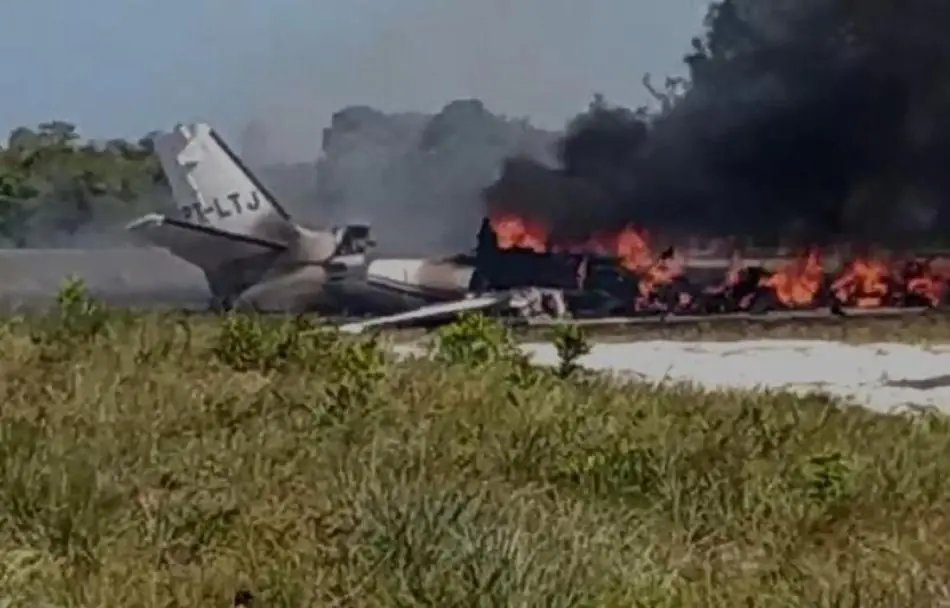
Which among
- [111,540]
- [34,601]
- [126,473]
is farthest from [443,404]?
[34,601]

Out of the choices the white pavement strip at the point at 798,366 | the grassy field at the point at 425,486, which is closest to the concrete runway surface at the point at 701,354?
the white pavement strip at the point at 798,366

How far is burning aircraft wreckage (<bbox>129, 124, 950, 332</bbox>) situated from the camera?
24406 millimetres

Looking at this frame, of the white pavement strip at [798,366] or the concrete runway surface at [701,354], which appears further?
the concrete runway surface at [701,354]

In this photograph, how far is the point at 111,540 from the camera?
245 inches

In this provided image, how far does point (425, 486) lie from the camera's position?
676cm

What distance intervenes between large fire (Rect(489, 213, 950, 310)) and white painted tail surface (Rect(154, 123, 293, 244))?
5108mm

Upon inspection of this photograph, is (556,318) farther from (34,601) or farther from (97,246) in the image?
(34,601)

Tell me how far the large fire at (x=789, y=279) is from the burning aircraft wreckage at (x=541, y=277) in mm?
20

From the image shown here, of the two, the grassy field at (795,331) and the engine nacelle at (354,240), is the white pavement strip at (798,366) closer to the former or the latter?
the grassy field at (795,331)

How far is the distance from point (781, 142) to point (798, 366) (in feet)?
39.7

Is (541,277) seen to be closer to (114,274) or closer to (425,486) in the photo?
(114,274)

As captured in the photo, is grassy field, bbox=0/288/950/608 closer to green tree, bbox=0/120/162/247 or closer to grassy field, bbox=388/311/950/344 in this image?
grassy field, bbox=388/311/950/344

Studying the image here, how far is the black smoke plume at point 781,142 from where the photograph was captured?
90.6ft

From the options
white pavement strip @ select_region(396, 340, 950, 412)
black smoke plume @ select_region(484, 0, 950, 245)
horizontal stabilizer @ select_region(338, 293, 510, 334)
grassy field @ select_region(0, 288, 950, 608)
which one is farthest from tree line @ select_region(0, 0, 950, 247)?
grassy field @ select_region(0, 288, 950, 608)
